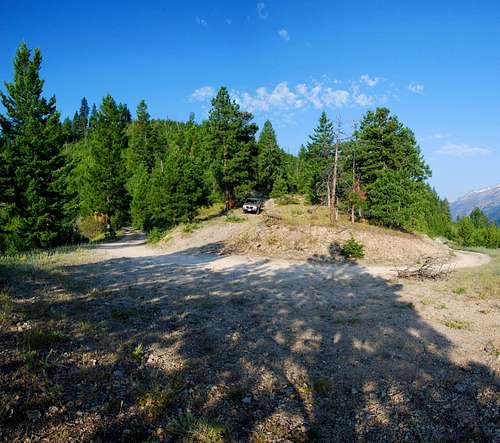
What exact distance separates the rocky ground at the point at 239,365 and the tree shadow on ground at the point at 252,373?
0.02m

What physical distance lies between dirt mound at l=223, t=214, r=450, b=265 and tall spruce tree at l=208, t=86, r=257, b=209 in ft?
48.9

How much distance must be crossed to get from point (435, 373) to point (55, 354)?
253 inches

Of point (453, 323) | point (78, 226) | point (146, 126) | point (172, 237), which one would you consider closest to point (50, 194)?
point (172, 237)

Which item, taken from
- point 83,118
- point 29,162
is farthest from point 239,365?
point 83,118

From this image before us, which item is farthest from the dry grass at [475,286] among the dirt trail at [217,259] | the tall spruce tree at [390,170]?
the tall spruce tree at [390,170]

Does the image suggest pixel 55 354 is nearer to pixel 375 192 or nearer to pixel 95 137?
pixel 375 192

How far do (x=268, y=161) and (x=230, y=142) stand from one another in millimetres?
15765

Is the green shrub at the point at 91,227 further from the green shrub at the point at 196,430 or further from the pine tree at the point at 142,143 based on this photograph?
the green shrub at the point at 196,430

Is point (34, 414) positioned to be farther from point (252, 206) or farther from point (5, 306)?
point (252, 206)

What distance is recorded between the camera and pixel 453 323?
795 cm

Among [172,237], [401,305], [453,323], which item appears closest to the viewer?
[453,323]

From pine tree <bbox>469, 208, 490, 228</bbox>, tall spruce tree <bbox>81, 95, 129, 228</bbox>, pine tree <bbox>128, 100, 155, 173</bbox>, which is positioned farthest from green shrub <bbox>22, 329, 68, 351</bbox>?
pine tree <bbox>469, 208, 490, 228</bbox>

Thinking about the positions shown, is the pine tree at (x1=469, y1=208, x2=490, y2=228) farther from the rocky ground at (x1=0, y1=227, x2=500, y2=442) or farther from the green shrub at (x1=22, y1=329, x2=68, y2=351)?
the green shrub at (x1=22, y1=329, x2=68, y2=351)

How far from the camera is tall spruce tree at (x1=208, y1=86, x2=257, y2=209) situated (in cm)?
3897
